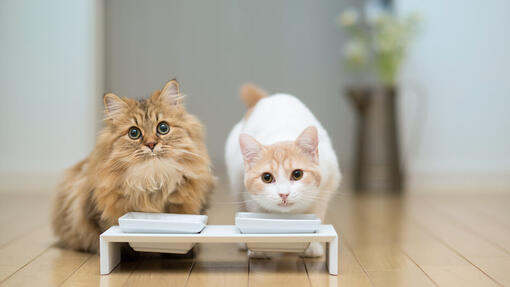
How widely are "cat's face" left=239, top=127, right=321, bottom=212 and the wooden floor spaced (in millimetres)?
233

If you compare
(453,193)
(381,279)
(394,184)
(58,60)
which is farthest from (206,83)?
(381,279)

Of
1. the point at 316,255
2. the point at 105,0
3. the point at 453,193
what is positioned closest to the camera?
the point at 316,255

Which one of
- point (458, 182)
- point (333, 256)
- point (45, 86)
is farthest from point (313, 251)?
point (45, 86)

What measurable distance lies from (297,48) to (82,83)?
1919 millimetres

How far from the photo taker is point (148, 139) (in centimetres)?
165

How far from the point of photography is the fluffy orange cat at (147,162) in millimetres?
1652

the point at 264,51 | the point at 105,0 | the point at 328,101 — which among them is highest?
the point at 105,0

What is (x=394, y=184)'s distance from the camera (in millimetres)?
3848

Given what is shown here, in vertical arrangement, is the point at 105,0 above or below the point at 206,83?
above

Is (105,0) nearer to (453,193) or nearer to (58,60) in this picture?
(58,60)

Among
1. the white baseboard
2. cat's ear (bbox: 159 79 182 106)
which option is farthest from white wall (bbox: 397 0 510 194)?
cat's ear (bbox: 159 79 182 106)

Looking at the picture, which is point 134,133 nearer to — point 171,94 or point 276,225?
Result: point 171,94

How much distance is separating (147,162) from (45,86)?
2.48m

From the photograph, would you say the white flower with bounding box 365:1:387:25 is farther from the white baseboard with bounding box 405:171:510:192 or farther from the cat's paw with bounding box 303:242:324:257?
the cat's paw with bounding box 303:242:324:257
